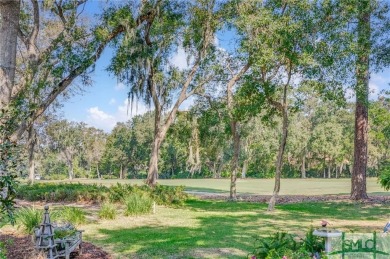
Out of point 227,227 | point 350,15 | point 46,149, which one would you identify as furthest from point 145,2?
point 46,149

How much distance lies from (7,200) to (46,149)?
45699 mm

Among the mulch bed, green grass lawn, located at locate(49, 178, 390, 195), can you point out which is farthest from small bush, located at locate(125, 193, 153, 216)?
green grass lawn, located at locate(49, 178, 390, 195)

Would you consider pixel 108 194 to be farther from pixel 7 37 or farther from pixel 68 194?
pixel 7 37

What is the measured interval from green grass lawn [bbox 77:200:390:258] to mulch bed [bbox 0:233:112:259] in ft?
0.83

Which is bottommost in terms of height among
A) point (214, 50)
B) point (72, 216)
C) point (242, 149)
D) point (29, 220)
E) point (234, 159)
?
point (72, 216)

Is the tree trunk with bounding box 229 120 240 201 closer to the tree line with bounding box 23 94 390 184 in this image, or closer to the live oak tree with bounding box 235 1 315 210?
the live oak tree with bounding box 235 1 315 210

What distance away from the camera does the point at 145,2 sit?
1388 centimetres

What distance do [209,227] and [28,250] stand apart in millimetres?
4219

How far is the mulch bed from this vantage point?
20.0 ft

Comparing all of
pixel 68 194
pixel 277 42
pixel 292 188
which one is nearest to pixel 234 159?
pixel 277 42

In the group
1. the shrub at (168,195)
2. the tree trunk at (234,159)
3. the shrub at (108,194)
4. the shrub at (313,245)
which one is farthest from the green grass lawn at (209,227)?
the tree trunk at (234,159)

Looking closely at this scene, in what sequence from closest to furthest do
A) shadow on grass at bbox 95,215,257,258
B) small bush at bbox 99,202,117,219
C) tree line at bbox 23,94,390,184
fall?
shadow on grass at bbox 95,215,257,258 < small bush at bbox 99,202,117,219 < tree line at bbox 23,94,390,184

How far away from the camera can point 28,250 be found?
20.7 ft

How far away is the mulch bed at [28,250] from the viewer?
6.09 metres
